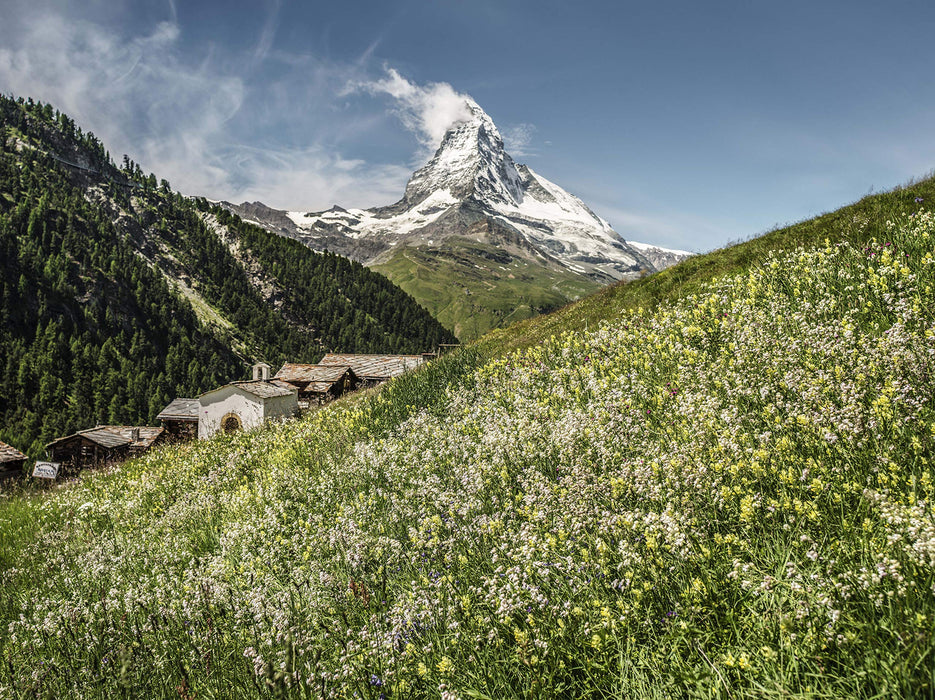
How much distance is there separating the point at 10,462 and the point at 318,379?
37734mm

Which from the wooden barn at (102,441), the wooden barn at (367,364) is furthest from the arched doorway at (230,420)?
the wooden barn at (102,441)

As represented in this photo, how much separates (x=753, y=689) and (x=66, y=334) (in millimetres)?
211380

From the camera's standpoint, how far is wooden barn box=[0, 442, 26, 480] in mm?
55781

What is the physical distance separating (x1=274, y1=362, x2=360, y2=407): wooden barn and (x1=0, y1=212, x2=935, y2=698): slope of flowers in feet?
228

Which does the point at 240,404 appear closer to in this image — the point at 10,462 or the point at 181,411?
the point at 10,462

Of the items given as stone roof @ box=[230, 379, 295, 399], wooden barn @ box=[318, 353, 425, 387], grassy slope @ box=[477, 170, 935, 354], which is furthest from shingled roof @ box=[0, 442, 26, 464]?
grassy slope @ box=[477, 170, 935, 354]

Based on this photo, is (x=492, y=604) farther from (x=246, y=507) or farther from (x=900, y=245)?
(x=900, y=245)

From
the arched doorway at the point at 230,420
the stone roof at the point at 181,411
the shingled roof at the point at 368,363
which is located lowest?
the arched doorway at the point at 230,420

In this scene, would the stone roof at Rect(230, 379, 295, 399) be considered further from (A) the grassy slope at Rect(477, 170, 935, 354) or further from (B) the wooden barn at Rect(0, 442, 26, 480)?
(A) the grassy slope at Rect(477, 170, 935, 354)

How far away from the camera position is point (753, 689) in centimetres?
256

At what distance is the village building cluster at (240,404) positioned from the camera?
201ft

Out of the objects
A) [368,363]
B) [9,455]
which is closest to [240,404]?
[9,455]

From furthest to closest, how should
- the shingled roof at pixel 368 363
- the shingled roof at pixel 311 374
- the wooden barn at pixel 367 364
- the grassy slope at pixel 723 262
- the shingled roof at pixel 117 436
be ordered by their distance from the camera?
1. the shingled roof at pixel 117 436
2. the shingled roof at pixel 311 374
3. the shingled roof at pixel 368 363
4. the wooden barn at pixel 367 364
5. the grassy slope at pixel 723 262

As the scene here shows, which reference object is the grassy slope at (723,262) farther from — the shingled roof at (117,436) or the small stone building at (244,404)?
the shingled roof at (117,436)
